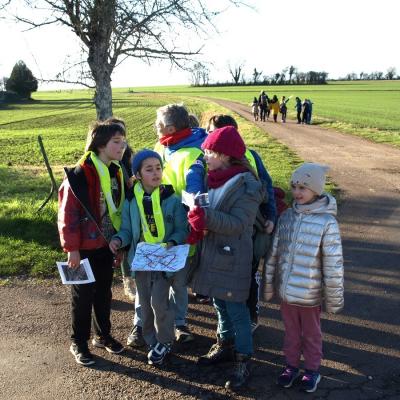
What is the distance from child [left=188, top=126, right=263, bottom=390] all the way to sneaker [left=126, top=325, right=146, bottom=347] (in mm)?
835

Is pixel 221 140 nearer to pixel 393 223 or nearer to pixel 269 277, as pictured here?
pixel 269 277

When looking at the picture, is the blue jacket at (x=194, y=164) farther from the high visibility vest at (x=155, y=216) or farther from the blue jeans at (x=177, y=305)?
the blue jeans at (x=177, y=305)

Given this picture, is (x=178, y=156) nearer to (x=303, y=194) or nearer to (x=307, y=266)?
(x=303, y=194)

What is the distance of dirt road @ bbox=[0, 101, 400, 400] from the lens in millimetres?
3213

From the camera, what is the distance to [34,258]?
18.4 ft

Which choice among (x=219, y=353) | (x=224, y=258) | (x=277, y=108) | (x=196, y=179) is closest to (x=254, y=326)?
(x=219, y=353)

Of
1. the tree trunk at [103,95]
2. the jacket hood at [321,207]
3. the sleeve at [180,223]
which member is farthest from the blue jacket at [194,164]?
the tree trunk at [103,95]

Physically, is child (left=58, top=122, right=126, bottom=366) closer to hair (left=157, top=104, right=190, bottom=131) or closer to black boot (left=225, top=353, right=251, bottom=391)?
hair (left=157, top=104, right=190, bottom=131)

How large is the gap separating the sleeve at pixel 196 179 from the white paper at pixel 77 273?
1.00 meters

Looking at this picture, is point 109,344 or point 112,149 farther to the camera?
point 109,344

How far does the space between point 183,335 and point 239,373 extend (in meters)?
0.78

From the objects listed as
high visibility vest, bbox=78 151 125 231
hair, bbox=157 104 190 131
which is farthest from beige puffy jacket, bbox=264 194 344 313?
high visibility vest, bbox=78 151 125 231

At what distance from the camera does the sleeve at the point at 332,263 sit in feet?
10.2

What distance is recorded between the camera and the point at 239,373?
130 inches
